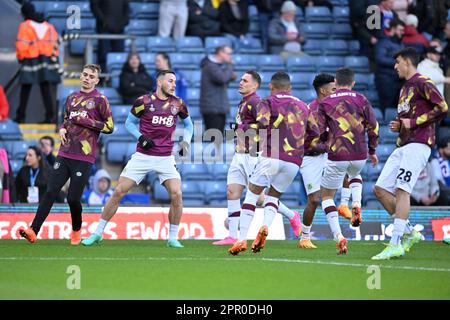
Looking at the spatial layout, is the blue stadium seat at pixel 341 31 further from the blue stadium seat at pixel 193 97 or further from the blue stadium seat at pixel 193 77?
the blue stadium seat at pixel 193 97

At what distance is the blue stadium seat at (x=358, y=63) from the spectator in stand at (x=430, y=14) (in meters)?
1.54

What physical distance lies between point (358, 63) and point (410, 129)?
442 inches

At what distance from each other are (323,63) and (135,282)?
1403cm

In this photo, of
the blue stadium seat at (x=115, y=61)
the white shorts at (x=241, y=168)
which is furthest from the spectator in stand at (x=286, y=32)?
the white shorts at (x=241, y=168)

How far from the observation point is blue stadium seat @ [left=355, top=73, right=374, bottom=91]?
24.4 meters

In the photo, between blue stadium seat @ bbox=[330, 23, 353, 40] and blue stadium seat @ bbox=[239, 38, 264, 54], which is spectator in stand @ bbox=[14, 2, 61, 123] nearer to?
blue stadium seat @ bbox=[239, 38, 264, 54]

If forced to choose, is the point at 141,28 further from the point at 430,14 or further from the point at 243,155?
the point at 243,155

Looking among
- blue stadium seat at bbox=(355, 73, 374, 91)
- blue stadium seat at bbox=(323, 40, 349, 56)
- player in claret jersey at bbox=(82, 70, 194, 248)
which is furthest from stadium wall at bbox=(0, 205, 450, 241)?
blue stadium seat at bbox=(323, 40, 349, 56)

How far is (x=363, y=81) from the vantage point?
2450 centimetres

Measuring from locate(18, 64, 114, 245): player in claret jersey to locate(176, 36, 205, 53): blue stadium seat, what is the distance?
8080mm

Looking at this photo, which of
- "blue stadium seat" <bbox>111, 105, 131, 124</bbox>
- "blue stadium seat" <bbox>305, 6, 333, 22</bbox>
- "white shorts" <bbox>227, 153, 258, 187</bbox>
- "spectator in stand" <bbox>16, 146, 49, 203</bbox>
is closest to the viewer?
"white shorts" <bbox>227, 153, 258, 187</bbox>

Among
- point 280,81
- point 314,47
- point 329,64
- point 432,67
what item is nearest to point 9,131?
point 329,64

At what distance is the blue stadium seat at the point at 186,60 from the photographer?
23688 mm
